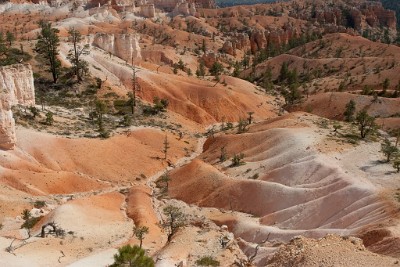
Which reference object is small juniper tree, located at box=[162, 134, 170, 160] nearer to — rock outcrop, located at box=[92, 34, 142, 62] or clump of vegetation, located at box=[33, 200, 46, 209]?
clump of vegetation, located at box=[33, 200, 46, 209]

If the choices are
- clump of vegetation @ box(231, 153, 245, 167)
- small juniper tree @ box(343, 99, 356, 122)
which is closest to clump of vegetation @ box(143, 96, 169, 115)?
clump of vegetation @ box(231, 153, 245, 167)

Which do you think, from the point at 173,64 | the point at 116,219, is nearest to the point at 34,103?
the point at 116,219

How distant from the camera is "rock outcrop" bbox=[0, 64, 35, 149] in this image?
1751 inches

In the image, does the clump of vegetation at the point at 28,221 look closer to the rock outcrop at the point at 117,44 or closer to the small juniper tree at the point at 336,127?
the small juniper tree at the point at 336,127

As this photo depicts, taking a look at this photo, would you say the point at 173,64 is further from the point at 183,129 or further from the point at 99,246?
the point at 99,246

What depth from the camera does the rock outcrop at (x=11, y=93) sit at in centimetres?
4447

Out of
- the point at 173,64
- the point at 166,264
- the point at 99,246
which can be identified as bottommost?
the point at 173,64

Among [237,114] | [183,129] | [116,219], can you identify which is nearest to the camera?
[116,219]

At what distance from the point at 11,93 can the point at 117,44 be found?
38.1 meters

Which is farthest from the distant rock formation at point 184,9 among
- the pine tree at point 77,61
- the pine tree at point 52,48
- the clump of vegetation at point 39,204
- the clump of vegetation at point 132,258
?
the clump of vegetation at point 132,258

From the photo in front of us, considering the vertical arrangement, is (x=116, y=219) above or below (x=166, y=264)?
below

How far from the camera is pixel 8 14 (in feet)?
537

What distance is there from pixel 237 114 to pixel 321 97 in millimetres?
15842

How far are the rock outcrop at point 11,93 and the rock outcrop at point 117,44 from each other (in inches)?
1285
